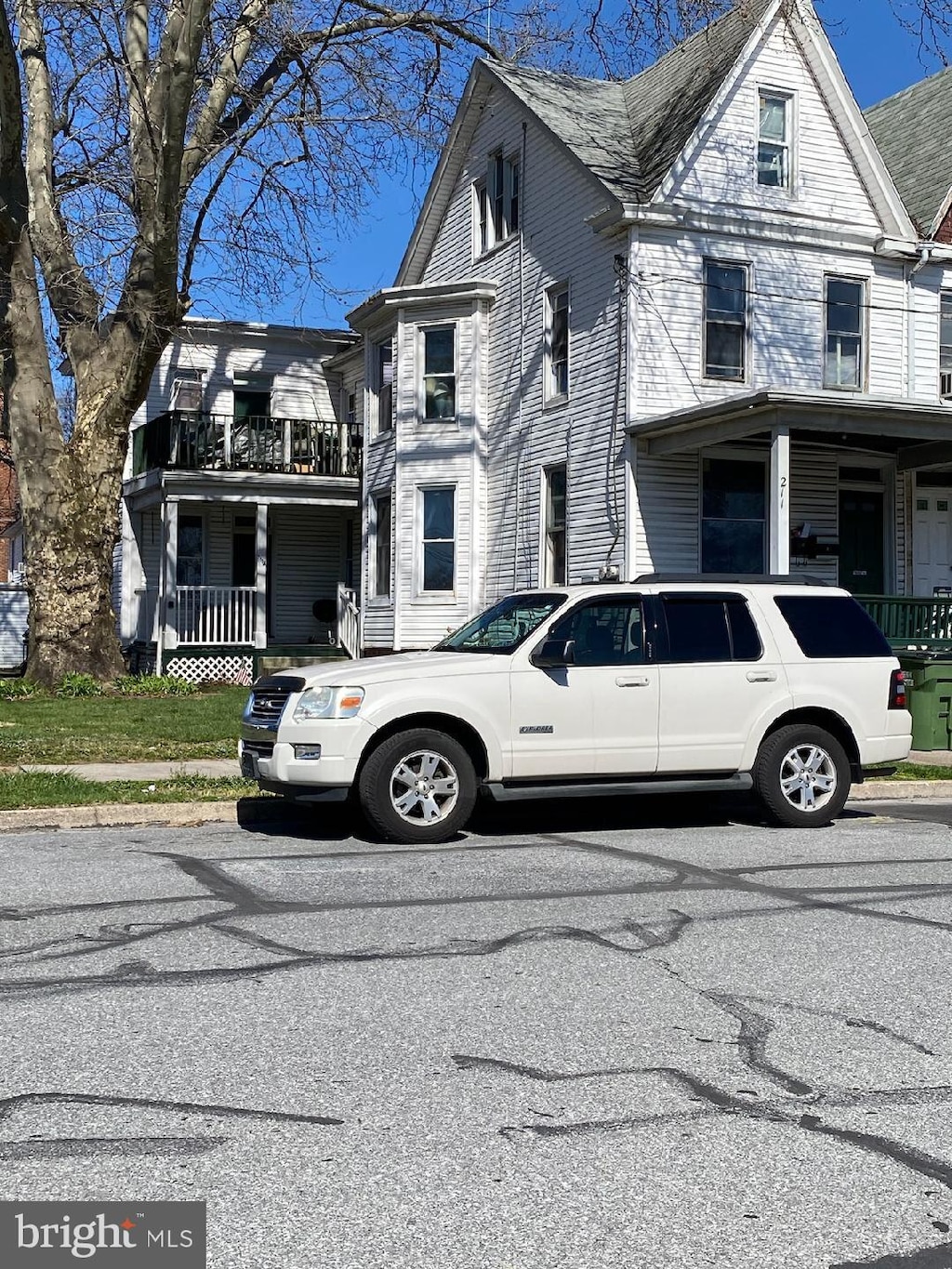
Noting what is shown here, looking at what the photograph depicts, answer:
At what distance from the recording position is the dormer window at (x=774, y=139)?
23.2m

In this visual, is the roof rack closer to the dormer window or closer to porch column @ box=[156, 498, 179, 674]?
the dormer window

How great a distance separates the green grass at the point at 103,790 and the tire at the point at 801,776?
14.0 ft

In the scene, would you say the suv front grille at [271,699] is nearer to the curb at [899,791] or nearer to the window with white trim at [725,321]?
the curb at [899,791]

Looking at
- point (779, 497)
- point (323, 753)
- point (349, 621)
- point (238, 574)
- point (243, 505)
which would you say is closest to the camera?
point (323, 753)

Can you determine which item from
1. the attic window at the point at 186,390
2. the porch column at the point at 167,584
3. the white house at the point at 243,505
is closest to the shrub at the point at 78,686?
the porch column at the point at 167,584

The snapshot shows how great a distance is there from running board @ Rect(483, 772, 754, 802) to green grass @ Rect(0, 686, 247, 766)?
4.91 meters

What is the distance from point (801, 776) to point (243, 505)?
2168cm

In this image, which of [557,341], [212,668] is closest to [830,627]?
[557,341]

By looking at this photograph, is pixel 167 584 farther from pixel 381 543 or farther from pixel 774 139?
pixel 774 139

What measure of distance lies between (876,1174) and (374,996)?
2.39 m

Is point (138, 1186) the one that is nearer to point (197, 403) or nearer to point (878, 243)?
point (878, 243)

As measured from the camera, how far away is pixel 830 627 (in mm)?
11562

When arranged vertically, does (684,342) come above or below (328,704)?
above

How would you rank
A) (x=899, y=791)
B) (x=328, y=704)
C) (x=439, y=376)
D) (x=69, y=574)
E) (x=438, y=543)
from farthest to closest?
(x=439, y=376) → (x=438, y=543) → (x=69, y=574) → (x=899, y=791) → (x=328, y=704)
